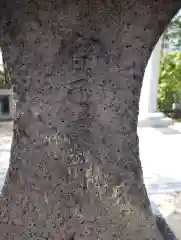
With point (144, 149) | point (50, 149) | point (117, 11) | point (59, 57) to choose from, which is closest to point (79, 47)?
point (59, 57)

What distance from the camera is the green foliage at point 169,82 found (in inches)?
240

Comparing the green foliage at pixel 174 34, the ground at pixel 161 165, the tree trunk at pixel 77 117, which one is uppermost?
the green foliage at pixel 174 34

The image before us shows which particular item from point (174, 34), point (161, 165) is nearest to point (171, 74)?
point (174, 34)

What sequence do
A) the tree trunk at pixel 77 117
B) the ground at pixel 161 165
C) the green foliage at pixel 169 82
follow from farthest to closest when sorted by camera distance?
the green foliage at pixel 169 82
the ground at pixel 161 165
the tree trunk at pixel 77 117

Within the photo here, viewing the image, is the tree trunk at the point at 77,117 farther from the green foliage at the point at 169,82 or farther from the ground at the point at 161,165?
the green foliage at the point at 169,82

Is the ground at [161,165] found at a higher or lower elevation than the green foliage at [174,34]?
lower

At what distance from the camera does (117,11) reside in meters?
1.09

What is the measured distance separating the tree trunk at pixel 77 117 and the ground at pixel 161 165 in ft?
2.55

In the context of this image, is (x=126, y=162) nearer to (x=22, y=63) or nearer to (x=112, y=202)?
(x=112, y=202)

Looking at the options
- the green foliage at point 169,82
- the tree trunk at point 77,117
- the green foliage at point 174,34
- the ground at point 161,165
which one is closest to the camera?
the tree trunk at point 77,117

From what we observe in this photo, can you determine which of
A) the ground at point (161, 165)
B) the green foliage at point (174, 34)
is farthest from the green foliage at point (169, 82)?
the ground at point (161, 165)

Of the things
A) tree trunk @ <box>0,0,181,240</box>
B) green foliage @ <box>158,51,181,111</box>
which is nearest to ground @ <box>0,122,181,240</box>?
tree trunk @ <box>0,0,181,240</box>

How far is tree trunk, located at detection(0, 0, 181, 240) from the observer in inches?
43.4

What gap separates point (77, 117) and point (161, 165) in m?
2.63
